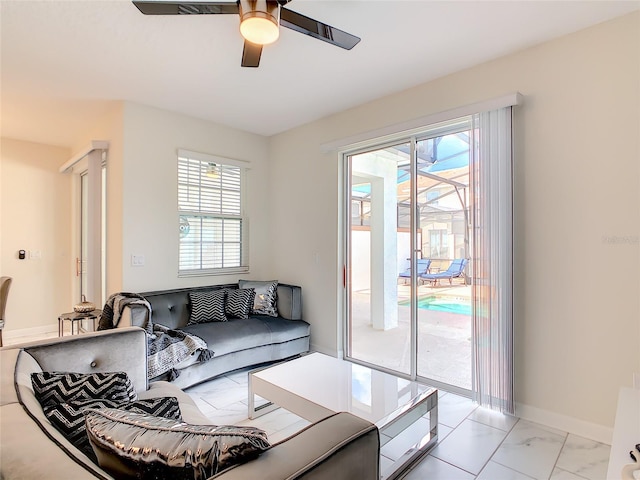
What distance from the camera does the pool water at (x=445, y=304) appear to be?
A: 9.46ft

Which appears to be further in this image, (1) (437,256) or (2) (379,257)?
(2) (379,257)

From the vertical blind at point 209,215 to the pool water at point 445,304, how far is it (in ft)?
7.62

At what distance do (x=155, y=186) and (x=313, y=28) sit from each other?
2.52m

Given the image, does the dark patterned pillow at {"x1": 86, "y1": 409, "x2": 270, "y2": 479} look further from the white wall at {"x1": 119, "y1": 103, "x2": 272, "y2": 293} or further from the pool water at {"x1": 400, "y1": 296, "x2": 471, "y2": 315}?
the white wall at {"x1": 119, "y1": 103, "x2": 272, "y2": 293}

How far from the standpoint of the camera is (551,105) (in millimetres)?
2367

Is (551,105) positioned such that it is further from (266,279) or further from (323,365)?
(266,279)

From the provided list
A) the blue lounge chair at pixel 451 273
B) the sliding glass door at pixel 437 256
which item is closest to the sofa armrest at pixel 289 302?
the sliding glass door at pixel 437 256

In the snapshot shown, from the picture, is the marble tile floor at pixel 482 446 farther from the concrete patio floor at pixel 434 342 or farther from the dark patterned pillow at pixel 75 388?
the dark patterned pillow at pixel 75 388

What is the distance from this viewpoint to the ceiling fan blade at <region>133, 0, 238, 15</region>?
1609 millimetres

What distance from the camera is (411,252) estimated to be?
315cm

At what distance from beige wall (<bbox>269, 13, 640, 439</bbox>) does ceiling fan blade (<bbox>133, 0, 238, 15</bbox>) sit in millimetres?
1968

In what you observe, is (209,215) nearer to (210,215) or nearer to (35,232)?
(210,215)

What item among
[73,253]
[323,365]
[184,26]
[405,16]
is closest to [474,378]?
[323,365]

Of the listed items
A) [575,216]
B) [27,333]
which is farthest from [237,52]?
[27,333]
